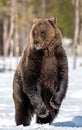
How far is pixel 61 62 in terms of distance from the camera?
337 inches

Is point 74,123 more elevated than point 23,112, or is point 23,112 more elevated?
point 23,112

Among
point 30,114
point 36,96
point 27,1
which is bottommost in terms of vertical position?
point 27,1

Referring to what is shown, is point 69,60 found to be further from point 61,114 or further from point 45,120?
point 45,120

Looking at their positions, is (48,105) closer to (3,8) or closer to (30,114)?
(30,114)

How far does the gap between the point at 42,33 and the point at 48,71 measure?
2.18ft

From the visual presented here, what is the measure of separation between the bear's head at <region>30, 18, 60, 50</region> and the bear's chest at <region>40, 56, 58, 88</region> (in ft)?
0.90

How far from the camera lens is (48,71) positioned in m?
8.59

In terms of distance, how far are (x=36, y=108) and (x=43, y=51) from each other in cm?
97

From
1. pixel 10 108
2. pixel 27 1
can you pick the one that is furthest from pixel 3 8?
pixel 10 108

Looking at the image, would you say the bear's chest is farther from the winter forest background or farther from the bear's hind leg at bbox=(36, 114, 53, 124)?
the winter forest background

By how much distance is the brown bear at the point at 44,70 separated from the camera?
27.6 feet

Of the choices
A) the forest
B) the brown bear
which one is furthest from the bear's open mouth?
the forest

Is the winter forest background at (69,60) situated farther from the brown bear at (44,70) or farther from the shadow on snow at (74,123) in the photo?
the brown bear at (44,70)

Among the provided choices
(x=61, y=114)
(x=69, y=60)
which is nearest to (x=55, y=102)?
(x=61, y=114)
